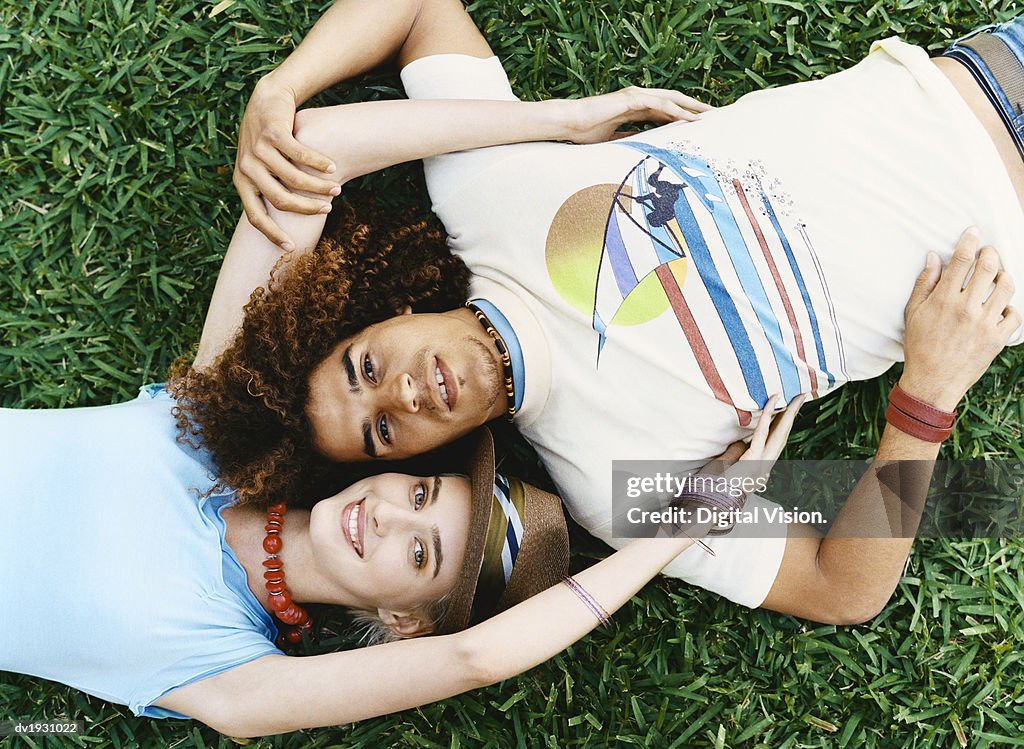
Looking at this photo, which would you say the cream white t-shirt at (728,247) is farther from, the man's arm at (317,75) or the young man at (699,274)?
the man's arm at (317,75)

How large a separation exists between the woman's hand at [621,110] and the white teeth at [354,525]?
1.24m

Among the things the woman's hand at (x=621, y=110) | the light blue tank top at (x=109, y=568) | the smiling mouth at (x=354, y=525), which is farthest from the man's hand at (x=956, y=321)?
the light blue tank top at (x=109, y=568)

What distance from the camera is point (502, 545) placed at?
2262mm

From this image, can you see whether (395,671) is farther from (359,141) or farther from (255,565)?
(359,141)

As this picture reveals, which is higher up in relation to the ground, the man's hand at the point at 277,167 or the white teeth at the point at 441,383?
the man's hand at the point at 277,167

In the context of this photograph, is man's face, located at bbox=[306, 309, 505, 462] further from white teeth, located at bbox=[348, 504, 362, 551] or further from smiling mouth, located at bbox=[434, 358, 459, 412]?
white teeth, located at bbox=[348, 504, 362, 551]

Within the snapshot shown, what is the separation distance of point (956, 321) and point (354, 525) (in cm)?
169

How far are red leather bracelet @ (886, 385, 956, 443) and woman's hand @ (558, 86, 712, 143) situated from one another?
1001 millimetres

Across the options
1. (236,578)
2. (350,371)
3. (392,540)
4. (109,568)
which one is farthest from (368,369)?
(109,568)

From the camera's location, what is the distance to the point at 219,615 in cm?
223

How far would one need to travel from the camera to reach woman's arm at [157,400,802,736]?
2.08m

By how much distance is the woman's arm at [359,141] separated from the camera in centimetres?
235

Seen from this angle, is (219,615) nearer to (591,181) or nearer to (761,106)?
(591,181)

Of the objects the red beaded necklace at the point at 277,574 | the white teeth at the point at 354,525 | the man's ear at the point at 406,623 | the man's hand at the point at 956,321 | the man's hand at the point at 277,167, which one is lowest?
the man's ear at the point at 406,623
